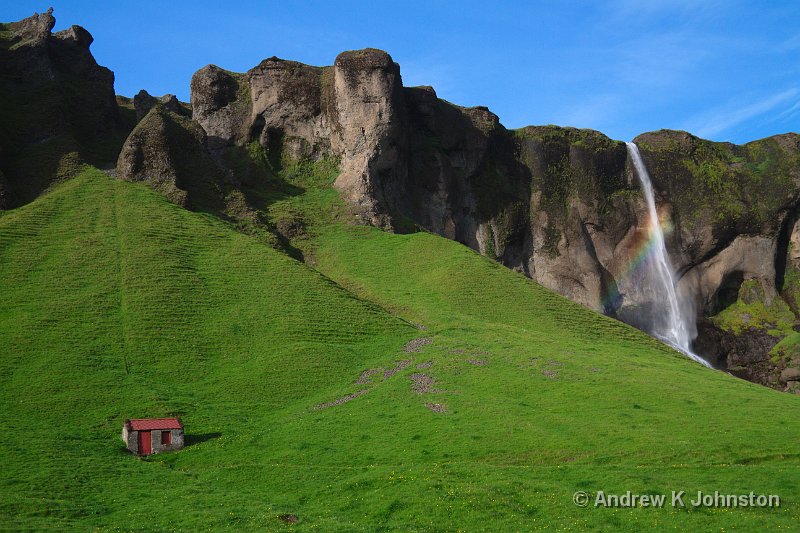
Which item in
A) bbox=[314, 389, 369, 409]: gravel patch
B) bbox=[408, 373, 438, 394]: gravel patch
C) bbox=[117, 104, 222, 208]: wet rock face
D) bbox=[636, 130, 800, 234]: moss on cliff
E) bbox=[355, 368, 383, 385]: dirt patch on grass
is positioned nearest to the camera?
bbox=[314, 389, 369, 409]: gravel patch

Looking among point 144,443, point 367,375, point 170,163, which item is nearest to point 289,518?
point 144,443

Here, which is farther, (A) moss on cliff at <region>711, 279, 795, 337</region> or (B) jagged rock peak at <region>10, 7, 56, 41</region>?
(B) jagged rock peak at <region>10, 7, 56, 41</region>

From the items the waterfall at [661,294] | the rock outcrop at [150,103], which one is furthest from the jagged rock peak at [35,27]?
the waterfall at [661,294]

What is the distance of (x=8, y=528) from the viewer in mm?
32938

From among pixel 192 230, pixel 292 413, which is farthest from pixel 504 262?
pixel 292 413

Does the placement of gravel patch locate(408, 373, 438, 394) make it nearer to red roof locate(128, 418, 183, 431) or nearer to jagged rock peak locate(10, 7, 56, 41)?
red roof locate(128, 418, 183, 431)

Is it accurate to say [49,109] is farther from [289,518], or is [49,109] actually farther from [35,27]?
[289,518]

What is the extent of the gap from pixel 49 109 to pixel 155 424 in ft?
197

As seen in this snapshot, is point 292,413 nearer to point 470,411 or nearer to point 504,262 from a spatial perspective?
point 470,411

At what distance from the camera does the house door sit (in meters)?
47.2

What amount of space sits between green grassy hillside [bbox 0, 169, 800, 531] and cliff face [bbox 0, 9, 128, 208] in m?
4.55

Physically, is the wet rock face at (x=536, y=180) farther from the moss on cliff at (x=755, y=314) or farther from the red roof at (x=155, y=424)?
the red roof at (x=155, y=424)

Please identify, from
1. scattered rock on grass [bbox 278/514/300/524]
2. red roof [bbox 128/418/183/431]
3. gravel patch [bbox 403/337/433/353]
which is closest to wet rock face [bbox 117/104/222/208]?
gravel patch [bbox 403/337/433/353]

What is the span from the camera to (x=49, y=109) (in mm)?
96125
